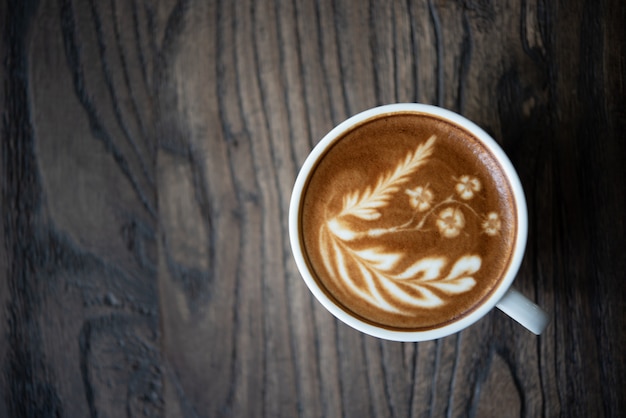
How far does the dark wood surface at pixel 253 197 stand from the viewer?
2.77ft

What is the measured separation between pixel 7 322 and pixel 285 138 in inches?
20.3

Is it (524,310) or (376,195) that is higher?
(376,195)

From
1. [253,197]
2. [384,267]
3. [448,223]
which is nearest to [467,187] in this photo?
[448,223]

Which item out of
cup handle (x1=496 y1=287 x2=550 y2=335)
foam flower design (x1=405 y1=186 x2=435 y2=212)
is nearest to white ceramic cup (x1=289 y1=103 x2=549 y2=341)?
cup handle (x1=496 y1=287 x2=550 y2=335)

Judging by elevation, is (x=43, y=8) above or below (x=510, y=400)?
above

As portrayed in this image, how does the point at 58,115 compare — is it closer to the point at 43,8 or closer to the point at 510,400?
the point at 43,8

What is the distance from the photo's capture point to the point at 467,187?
2.46ft

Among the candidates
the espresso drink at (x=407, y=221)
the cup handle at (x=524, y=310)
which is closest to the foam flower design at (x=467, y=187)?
the espresso drink at (x=407, y=221)

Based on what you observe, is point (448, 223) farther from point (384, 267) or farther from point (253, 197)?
point (253, 197)

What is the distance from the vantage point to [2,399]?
2.82 ft

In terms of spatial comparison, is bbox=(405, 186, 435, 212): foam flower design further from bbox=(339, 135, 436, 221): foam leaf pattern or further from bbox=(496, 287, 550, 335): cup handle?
bbox=(496, 287, 550, 335): cup handle

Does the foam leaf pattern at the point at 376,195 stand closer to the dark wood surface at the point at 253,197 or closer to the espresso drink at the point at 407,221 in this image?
the espresso drink at the point at 407,221

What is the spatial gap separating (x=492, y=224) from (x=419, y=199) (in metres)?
0.10

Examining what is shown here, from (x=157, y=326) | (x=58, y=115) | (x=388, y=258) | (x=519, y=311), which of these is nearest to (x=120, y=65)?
(x=58, y=115)
